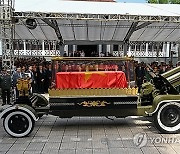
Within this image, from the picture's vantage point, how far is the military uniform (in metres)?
11.2

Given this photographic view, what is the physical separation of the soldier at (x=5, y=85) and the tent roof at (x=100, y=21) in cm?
222

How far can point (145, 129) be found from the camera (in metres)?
7.83

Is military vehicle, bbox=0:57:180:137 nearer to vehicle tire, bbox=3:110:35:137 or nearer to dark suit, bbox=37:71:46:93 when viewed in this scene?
vehicle tire, bbox=3:110:35:137

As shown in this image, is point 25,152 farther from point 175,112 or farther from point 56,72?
point 175,112

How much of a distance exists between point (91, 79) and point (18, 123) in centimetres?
192

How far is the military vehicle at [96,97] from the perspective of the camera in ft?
23.5

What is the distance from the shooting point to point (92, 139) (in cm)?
697

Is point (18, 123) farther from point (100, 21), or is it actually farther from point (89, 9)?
point (100, 21)

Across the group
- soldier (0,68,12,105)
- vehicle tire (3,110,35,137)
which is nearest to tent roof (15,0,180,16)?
soldier (0,68,12,105)

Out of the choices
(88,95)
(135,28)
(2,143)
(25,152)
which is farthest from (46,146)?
(135,28)

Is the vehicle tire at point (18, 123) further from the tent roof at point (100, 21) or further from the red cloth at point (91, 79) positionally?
the tent roof at point (100, 21)

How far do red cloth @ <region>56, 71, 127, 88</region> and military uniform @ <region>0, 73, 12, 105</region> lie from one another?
4088 millimetres

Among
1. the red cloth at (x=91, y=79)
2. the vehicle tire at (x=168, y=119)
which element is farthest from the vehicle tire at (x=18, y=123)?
the vehicle tire at (x=168, y=119)

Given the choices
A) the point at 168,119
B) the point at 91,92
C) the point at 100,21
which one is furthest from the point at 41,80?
the point at 168,119
